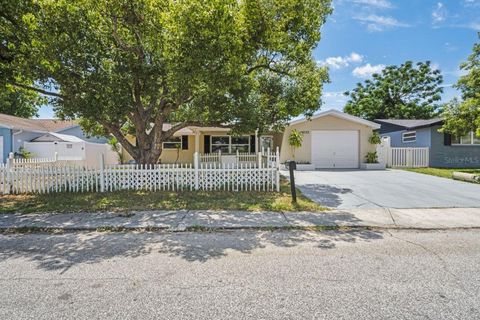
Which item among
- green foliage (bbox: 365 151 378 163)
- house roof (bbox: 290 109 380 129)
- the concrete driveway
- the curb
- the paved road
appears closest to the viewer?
the paved road

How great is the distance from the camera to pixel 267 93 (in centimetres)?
1173

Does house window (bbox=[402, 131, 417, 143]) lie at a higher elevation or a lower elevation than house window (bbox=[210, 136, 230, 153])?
higher

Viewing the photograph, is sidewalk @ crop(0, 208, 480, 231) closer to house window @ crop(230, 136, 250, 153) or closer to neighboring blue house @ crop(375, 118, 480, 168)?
neighboring blue house @ crop(375, 118, 480, 168)

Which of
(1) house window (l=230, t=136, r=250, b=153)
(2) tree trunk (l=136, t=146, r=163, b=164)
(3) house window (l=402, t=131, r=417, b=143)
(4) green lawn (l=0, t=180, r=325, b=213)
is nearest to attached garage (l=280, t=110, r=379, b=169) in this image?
(1) house window (l=230, t=136, r=250, b=153)

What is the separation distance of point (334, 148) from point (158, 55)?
1245 centimetres

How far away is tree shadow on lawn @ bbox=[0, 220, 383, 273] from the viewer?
4.04 meters

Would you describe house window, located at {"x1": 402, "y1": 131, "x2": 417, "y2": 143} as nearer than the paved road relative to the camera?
No

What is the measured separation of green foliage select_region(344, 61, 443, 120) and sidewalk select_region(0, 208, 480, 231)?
100 ft

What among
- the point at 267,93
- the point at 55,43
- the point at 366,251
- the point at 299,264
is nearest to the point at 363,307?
the point at 299,264

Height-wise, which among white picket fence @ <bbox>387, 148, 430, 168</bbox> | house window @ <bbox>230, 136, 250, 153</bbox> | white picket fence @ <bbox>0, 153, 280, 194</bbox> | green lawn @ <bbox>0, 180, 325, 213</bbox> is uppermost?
house window @ <bbox>230, 136, 250, 153</bbox>

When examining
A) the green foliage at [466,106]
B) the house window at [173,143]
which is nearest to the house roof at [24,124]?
the house window at [173,143]

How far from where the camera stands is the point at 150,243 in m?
4.64

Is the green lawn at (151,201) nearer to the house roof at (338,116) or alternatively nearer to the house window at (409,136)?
the house roof at (338,116)

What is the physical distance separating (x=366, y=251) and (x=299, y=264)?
49.2 inches
